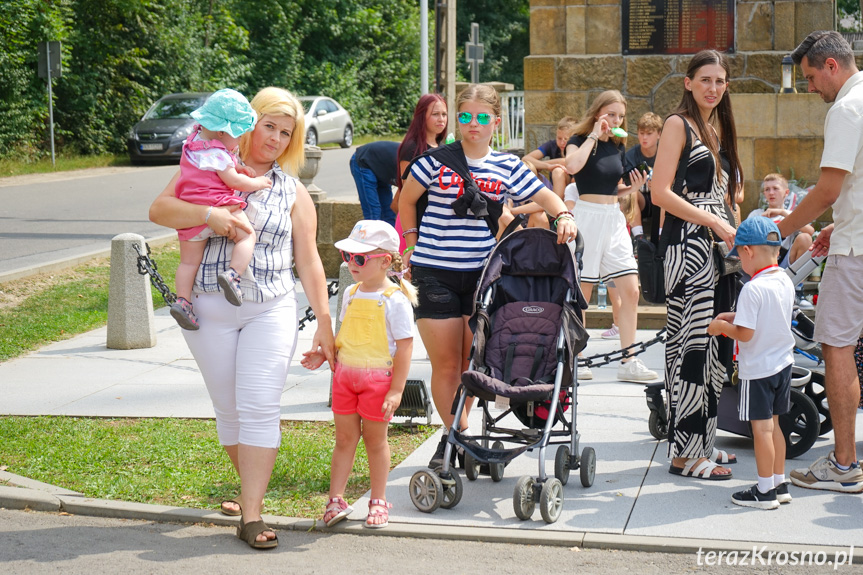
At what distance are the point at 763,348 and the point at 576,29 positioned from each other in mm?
Result: 8481

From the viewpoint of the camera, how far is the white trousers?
4617 mm

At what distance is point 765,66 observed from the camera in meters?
12.5

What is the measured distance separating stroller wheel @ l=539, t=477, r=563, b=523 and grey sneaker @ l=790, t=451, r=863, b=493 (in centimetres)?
131

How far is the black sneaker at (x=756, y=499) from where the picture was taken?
4934 mm

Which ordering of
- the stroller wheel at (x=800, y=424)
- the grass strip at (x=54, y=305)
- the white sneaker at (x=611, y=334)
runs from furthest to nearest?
the grass strip at (x=54, y=305) < the white sneaker at (x=611, y=334) < the stroller wheel at (x=800, y=424)

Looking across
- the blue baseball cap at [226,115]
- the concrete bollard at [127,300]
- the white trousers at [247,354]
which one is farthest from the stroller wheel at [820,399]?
the concrete bollard at [127,300]

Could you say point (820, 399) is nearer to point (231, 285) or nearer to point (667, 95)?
point (231, 285)

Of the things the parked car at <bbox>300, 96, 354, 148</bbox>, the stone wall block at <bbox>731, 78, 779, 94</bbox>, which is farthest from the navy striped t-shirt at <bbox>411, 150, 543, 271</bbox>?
the parked car at <bbox>300, 96, 354, 148</bbox>

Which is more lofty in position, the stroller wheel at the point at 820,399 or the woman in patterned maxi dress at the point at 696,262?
the woman in patterned maxi dress at the point at 696,262

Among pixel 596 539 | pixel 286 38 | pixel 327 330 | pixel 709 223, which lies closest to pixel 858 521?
pixel 596 539

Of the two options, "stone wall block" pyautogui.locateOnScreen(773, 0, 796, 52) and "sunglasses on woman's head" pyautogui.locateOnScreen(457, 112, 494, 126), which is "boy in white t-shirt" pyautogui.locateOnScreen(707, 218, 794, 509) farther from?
"stone wall block" pyautogui.locateOnScreen(773, 0, 796, 52)

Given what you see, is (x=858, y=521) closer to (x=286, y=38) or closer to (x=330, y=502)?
(x=330, y=502)

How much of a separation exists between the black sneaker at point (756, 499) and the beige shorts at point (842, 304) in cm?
84

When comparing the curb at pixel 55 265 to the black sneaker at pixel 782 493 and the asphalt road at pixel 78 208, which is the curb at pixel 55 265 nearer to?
the asphalt road at pixel 78 208
